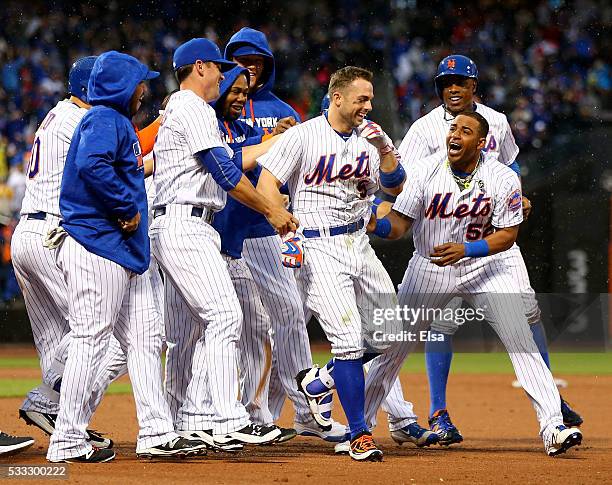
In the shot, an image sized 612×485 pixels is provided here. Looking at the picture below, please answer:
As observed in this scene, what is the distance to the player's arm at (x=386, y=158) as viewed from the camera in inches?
218

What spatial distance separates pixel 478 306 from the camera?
591 centimetres

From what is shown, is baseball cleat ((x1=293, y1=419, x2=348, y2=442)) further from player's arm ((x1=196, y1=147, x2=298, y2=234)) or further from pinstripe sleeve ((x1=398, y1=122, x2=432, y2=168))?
pinstripe sleeve ((x1=398, y1=122, x2=432, y2=168))

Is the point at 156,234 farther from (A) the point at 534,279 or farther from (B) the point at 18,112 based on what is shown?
(B) the point at 18,112

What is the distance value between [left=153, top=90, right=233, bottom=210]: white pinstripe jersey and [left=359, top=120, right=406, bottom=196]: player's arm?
0.76 m

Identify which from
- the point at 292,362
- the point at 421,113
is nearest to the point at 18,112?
the point at 421,113

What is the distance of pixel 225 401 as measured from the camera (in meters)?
5.20

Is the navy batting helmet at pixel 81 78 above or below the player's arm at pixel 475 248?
above

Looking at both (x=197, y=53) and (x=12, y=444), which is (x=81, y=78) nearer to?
(x=197, y=53)

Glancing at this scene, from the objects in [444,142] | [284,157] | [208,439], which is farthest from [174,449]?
[444,142]

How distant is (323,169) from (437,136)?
1321mm

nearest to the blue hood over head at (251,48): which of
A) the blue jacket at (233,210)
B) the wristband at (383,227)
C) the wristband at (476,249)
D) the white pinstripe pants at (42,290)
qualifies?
the blue jacket at (233,210)

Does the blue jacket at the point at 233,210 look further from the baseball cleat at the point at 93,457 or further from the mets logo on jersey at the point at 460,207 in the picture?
the baseball cleat at the point at 93,457

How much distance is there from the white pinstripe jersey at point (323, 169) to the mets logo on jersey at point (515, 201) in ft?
2.47

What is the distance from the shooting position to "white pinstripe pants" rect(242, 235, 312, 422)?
6.07m
